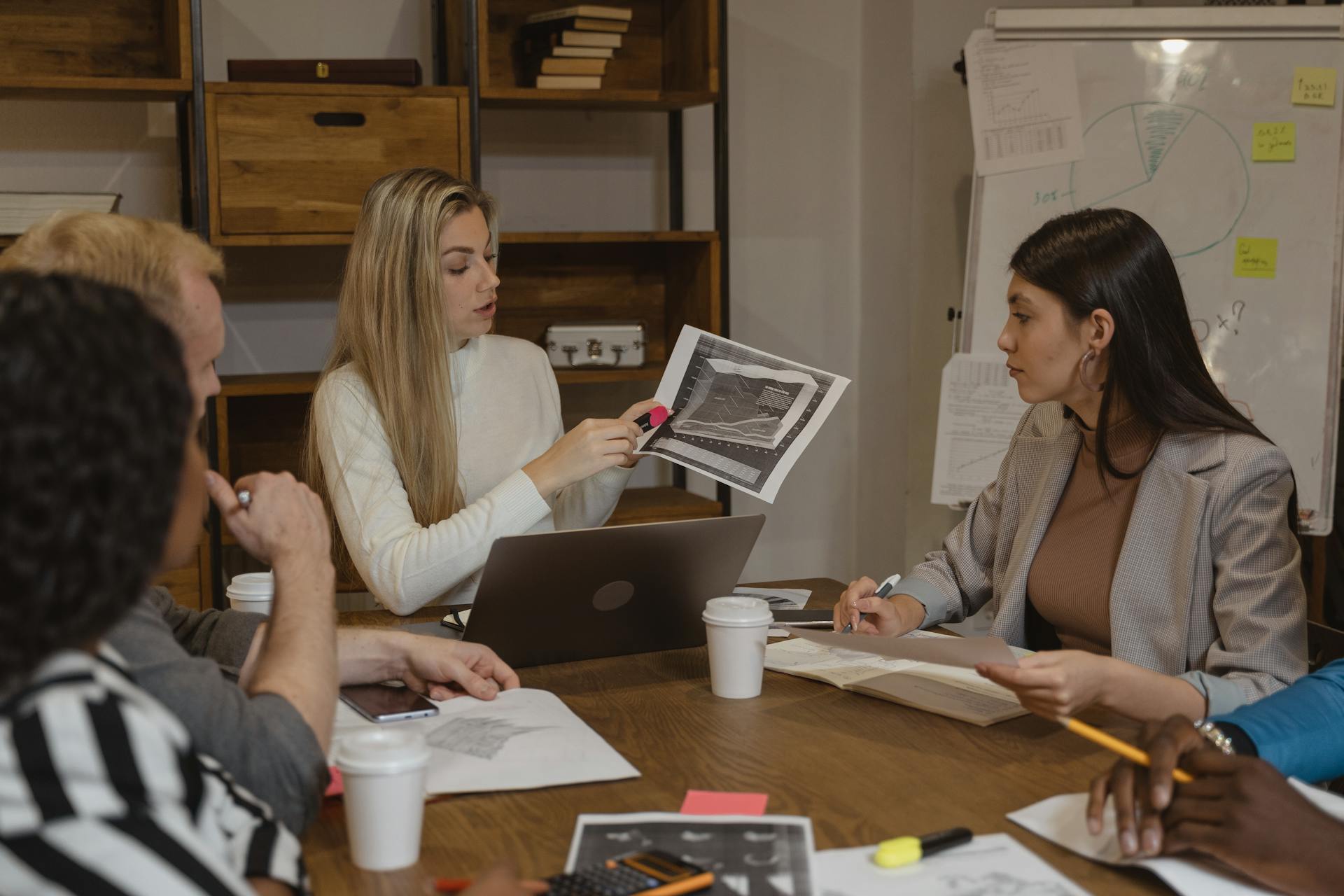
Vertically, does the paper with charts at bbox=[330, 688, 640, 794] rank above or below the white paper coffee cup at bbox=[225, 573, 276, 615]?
below

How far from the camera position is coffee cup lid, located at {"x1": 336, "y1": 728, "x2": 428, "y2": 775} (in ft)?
3.08

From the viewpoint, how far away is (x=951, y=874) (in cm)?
95

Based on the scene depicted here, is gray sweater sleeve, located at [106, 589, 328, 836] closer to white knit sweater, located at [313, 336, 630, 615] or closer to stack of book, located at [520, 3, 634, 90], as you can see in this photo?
white knit sweater, located at [313, 336, 630, 615]

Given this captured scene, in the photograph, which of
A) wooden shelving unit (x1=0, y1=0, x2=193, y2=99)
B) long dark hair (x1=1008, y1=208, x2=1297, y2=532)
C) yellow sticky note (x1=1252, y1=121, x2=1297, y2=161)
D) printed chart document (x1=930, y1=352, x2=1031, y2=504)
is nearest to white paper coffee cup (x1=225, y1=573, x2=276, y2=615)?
long dark hair (x1=1008, y1=208, x2=1297, y2=532)

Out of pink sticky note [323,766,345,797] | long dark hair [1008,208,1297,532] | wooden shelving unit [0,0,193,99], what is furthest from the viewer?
wooden shelving unit [0,0,193,99]

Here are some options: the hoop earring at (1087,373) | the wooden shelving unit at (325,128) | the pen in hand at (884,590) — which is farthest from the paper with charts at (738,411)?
the wooden shelving unit at (325,128)

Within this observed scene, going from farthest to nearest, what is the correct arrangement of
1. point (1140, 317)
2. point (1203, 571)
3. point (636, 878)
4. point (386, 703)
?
point (1140, 317) < point (1203, 571) < point (386, 703) < point (636, 878)

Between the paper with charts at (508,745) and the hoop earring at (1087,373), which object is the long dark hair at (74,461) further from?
the hoop earring at (1087,373)

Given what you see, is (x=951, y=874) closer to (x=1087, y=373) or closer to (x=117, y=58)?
(x=1087, y=373)

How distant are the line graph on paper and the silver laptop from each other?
1863 mm

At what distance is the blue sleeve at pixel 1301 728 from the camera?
1.17 meters

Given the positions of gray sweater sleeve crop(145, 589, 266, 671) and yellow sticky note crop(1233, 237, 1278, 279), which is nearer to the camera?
gray sweater sleeve crop(145, 589, 266, 671)

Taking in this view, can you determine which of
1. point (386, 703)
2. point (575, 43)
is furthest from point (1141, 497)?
point (575, 43)

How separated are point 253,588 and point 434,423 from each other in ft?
2.02
